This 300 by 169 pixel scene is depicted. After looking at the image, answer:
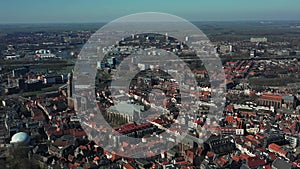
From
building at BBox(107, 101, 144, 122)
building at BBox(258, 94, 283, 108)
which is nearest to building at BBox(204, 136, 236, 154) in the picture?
building at BBox(107, 101, 144, 122)

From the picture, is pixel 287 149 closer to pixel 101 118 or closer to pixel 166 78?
pixel 101 118

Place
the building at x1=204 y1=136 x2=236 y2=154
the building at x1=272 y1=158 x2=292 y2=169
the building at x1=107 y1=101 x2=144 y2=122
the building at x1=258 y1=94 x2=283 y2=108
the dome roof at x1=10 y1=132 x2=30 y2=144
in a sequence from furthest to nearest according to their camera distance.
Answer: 1. the building at x1=258 y1=94 x2=283 y2=108
2. the building at x1=107 y1=101 x2=144 y2=122
3. the dome roof at x1=10 y1=132 x2=30 y2=144
4. the building at x1=204 y1=136 x2=236 y2=154
5. the building at x1=272 y1=158 x2=292 y2=169

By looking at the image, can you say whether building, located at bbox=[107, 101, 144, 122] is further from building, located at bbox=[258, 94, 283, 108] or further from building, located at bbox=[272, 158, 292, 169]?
building, located at bbox=[258, 94, 283, 108]

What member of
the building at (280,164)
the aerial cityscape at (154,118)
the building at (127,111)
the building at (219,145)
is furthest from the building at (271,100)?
the building at (280,164)

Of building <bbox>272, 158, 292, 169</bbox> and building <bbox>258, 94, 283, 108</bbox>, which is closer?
building <bbox>272, 158, 292, 169</bbox>

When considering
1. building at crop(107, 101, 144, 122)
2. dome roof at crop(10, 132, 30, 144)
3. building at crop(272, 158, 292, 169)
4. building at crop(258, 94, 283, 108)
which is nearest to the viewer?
building at crop(272, 158, 292, 169)

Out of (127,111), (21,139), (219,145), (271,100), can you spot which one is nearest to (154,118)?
(127,111)

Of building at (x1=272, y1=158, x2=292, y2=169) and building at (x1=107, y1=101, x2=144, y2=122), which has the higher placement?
building at (x1=107, y1=101, x2=144, y2=122)

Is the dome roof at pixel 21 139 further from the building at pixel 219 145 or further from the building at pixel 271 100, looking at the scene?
the building at pixel 271 100

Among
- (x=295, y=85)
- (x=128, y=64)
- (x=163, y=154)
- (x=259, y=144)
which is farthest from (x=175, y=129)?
(x=128, y=64)

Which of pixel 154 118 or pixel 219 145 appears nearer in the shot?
pixel 219 145

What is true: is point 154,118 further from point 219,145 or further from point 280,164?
point 280,164
